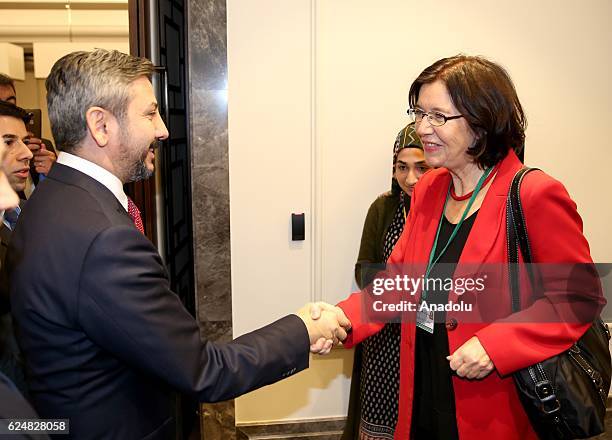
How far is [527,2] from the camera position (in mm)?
3074

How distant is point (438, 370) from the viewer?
5.43 ft

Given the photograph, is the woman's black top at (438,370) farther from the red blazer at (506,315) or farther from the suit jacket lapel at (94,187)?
the suit jacket lapel at (94,187)

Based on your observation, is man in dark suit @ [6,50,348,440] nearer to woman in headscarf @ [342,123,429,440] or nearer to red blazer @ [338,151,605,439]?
red blazer @ [338,151,605,439]

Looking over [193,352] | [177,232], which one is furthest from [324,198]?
[193,352]

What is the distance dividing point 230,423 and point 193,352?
1952 mm

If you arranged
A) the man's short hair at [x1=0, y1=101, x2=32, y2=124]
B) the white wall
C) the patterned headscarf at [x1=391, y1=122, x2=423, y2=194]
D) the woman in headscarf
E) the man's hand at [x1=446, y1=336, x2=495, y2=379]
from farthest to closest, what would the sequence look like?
the white wall → the patterned headscarf at [x1=391, y1=122, x2=423, y2=194] → the woman in headscarf → the man's short hair at [x1=0, y1=101, x2=32, y2=124] → the man's hand at [x1=446, y1=336, x2=495, y2=379]

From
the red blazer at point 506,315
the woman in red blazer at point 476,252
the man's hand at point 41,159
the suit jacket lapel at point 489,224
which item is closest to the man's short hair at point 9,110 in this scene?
the man's hand at point 41,159

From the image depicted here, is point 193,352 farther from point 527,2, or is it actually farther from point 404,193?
point 527,2

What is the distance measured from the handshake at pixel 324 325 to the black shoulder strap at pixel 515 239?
1.93 feet

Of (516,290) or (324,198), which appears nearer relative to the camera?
(516,290)

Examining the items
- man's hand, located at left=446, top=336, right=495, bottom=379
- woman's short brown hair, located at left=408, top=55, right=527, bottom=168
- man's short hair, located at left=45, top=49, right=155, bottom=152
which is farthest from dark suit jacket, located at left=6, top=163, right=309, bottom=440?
woman's short brown hair, located at left=408, top=55, right=527, bottom=168

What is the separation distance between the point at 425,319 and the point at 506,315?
263mm

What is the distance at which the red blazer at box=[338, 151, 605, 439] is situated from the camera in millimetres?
1436

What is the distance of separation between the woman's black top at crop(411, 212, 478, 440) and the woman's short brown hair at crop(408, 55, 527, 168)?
23cm
